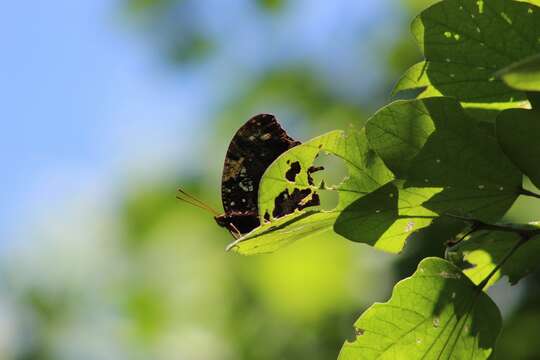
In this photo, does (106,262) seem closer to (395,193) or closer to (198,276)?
(198,276)

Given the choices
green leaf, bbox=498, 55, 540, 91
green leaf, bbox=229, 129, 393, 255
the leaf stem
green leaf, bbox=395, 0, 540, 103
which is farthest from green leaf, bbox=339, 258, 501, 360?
green leaf, bbox=498, 55, 540, 91

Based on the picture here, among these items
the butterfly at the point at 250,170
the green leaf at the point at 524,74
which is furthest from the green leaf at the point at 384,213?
the green leaf at the point at 524,74

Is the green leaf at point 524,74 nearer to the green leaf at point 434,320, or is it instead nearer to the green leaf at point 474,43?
the green leaf at point 474,43

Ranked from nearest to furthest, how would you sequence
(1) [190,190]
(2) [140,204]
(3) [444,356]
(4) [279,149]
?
1. (3) [444,356]
2. (4) [279,149]
3. (1) [190,190]
4. (2) [140,204]

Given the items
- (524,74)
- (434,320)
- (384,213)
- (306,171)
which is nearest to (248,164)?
(306,171)

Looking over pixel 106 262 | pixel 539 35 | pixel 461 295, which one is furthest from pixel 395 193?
pixel 106 262

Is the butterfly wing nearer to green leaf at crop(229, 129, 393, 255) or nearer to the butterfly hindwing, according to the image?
the butterfly hindwing
